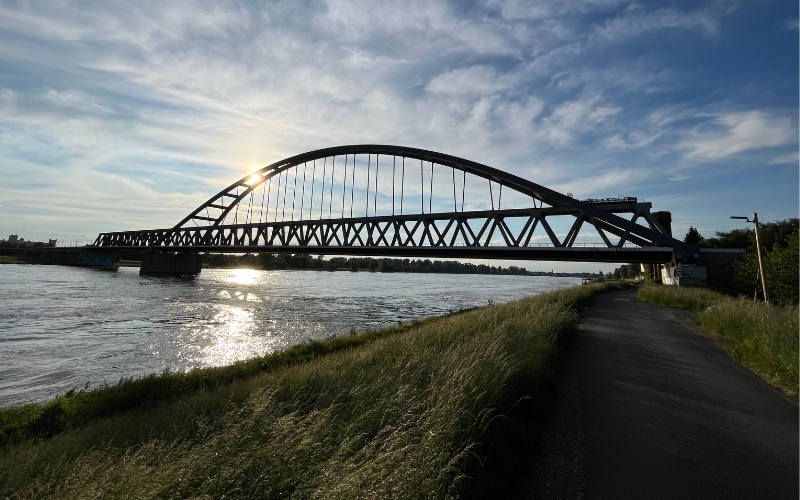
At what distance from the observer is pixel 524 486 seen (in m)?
4.47

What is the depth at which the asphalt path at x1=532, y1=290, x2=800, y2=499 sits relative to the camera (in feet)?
14.8

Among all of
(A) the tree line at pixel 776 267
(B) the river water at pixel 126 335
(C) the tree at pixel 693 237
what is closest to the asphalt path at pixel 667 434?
(B) the river water at pixel 126 335

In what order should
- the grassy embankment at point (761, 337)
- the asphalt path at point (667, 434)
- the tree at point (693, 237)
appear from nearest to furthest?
the asphalt path at point (667, 434)
the grassy embankment at point (761, 337)
the tree at point (693, 237)

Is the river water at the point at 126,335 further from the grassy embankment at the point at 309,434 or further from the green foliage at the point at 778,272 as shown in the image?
the green foliage at the point at 778,272

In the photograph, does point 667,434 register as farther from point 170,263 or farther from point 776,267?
point 170,263

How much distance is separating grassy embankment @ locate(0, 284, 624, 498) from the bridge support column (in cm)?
8942

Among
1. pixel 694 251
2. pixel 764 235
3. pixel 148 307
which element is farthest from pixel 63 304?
pixel 764 235

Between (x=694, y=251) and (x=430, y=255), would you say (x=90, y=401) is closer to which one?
(x=430, y=255)

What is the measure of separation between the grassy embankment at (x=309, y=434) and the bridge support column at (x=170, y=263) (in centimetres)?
8942

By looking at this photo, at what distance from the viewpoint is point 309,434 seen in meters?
4.68

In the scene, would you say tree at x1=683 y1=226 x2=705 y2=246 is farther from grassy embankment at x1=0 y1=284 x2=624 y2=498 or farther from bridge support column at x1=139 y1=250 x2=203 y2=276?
bridge support column at x1=139 y1=250 x2=203 y2=276

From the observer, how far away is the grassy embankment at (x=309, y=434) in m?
3.84

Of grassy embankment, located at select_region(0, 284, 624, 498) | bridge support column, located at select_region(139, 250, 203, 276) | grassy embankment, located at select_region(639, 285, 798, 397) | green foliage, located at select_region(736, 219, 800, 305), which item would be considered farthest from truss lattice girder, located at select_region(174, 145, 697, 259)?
bridge support column, located at select_region(139, 250, 203, 276)

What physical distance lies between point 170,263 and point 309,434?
3808 inches
